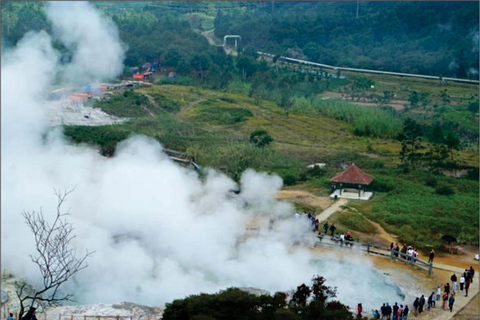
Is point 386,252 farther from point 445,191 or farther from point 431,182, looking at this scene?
point 431,182

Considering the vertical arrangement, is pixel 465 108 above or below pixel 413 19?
below

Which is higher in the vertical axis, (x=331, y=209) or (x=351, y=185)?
(x=351, y=185)

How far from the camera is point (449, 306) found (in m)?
19.8

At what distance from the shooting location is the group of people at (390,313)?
18516 mm

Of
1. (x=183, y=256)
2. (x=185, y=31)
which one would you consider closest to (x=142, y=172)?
(x=183, y=256)

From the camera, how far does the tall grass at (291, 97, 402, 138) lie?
1775 inches

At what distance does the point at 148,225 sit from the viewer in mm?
21859

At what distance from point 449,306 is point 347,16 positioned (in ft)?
221

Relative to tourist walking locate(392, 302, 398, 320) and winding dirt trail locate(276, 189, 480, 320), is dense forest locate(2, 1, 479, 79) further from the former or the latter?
tourist walking locate(392, 302, 398, 320)

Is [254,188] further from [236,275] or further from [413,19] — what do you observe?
[413,19]

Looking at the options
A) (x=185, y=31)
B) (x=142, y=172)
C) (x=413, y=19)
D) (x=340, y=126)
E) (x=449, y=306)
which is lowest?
(x=449, y=306)

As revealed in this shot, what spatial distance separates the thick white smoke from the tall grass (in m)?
17.6

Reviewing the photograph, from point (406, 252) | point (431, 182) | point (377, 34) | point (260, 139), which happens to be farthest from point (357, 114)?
point (377, 34)

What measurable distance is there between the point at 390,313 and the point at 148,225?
719 centimetres
